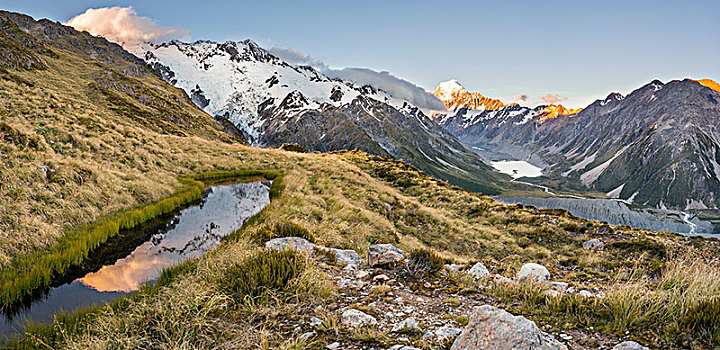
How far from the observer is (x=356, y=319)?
5367 millimetres

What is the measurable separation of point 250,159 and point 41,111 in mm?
16417

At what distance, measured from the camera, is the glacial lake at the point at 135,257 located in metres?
7.52

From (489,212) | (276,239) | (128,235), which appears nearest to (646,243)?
(489,212)

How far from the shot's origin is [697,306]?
4.51 metres

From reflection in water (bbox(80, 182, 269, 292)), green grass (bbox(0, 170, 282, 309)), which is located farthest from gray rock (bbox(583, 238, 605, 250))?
green grass (bbox(0, 170, 282, 309))

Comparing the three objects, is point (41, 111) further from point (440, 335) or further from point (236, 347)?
point (440, 335)

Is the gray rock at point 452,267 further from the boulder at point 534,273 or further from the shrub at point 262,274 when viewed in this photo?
the shrub at point 262,274

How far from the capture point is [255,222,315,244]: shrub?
10.1 m

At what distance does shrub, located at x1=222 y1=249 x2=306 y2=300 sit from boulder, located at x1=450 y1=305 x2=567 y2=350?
3651 mm

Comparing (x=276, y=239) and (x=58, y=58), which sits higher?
(x=58, y=58)

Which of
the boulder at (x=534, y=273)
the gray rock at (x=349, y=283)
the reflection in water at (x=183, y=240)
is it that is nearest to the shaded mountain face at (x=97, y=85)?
the reflection in water at (x=183, y=240)

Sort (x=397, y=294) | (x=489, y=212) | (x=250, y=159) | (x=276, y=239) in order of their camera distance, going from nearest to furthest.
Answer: (x=397, y=294) → (x=276, y=239) → (x=489, y=212) → (x=250, y=159)

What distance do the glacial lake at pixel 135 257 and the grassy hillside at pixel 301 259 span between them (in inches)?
50.4

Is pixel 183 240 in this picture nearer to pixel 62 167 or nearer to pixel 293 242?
pixel 293 242
